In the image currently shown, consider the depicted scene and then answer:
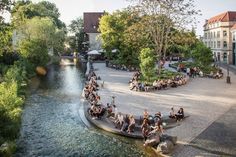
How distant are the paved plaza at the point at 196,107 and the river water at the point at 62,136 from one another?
2925mm

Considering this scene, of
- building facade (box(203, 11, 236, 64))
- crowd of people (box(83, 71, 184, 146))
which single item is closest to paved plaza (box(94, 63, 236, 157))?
crowd of people (box(83, 71, 184, 146))

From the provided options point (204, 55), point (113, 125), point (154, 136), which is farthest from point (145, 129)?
point (204, 55)

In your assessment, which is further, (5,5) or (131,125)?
(131,125)

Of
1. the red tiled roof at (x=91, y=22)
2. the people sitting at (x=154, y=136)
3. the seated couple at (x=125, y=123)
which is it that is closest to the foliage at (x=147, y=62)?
the seated couple at (x=125, y=123)

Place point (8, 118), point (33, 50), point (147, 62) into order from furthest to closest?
point (33, 50), point (147, 62), point (8, 118)

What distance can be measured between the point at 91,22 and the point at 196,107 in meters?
76.6

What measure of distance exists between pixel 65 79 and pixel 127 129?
28.5 m

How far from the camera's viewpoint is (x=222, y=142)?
19344mm

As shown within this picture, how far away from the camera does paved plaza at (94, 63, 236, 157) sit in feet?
62.4

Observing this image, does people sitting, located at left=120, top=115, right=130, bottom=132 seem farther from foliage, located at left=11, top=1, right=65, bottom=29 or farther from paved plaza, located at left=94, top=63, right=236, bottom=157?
foliage, located at left=11, top=1, right=65, bottom=29

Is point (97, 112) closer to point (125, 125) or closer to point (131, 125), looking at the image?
point (125, 125)

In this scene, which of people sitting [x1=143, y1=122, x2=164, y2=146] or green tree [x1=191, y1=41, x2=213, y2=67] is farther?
green tree [x1=191, y1=41, x2=213, y2=67]

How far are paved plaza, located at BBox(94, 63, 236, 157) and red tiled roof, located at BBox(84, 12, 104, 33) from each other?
56714 millimetres

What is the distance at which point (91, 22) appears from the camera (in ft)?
332
